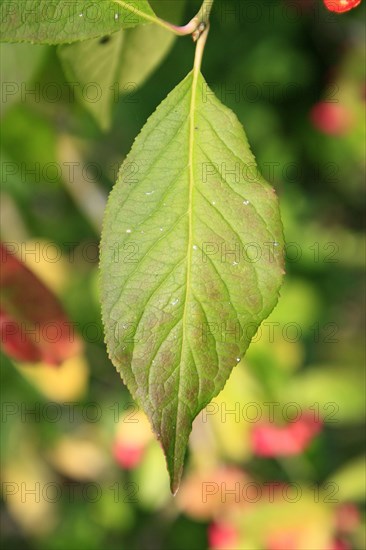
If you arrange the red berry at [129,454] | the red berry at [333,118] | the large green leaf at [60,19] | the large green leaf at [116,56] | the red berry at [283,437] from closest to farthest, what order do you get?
the large green leaf at [60,19]
the large green leaf at [116,56]
the red berry at [283,437]
the red berry at [129,454]
the red berry at [333,118]

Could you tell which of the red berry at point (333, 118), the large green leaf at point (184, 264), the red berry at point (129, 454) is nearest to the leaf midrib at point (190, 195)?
the large green leaf at point (184, 264)

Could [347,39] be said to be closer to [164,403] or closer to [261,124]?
[261,124]

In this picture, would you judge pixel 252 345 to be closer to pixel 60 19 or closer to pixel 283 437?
pixel 283 437

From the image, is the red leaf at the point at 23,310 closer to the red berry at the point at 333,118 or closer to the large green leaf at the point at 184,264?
the large green leaf at the point at 184,264

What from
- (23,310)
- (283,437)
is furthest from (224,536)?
(23,310)

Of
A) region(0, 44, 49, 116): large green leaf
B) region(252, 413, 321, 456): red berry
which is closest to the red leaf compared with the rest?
region(0, 44, 49, 116): large green leaf

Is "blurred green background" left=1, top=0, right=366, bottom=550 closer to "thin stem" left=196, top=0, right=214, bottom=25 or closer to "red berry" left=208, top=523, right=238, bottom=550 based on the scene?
"red berry" left=208, top=523, right=238, bottom=550
